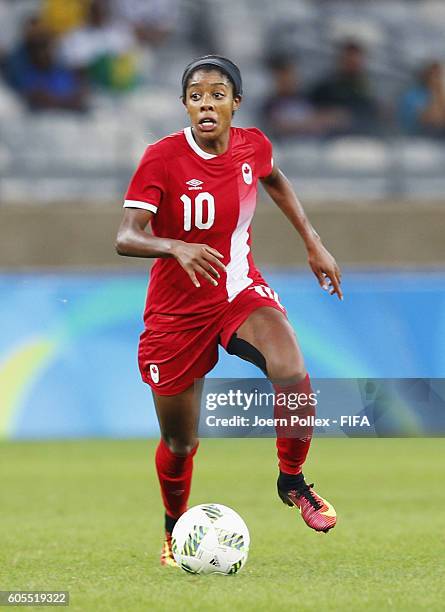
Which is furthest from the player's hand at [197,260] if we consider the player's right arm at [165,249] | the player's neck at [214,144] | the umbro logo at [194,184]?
the player's neck at [214,144]

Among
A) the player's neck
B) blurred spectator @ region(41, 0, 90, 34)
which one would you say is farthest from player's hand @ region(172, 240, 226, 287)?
blurred spectator @ region(41, 0, 90, 34)

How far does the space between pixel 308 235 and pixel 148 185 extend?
0.91 m

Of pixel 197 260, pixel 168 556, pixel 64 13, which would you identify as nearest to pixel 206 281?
pixel 197 260

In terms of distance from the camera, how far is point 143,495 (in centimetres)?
939

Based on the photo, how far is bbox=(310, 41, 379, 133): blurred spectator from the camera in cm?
1366

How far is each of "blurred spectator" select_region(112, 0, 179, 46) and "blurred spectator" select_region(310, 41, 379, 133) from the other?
1.97 metres

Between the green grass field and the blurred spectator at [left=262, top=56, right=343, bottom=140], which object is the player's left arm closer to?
the green grass field

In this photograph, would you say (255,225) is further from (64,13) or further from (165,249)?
(165,249)

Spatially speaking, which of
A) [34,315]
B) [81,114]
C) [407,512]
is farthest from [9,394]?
[407,512]

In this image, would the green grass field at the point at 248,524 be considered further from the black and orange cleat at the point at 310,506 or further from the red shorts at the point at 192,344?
the red shorts at the point at 192,344

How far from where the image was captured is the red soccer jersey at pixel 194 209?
5898 mm

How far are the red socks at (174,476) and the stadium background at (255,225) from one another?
16.5ft

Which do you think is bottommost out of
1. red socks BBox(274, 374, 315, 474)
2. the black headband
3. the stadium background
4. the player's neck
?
the stadium background

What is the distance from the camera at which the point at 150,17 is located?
15.0 metres
